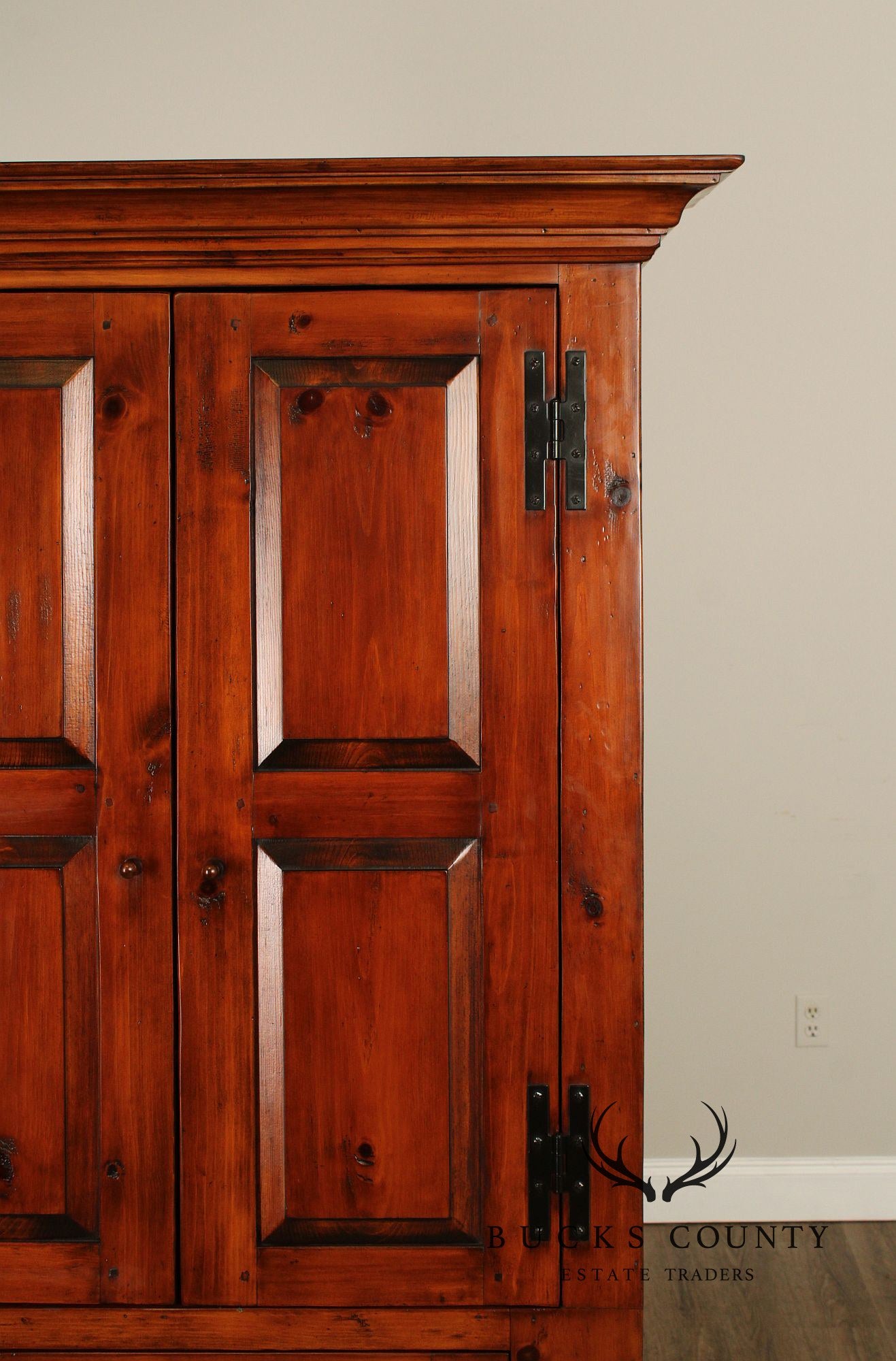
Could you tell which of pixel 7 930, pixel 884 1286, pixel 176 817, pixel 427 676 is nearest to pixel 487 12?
pixel 427 676

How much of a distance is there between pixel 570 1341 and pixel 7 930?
975 mm

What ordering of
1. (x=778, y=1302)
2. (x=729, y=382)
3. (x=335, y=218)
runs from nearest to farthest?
(x=335, y=218), (x=778, y=1302), (x=729, y=382)

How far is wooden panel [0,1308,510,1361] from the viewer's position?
52.0 inches

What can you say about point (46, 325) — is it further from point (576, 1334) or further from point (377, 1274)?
point (576, 1334)

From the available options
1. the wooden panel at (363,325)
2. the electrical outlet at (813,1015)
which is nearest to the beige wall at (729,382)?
the electrical outlet at (813,1015)

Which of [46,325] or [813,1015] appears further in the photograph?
[813,1015]

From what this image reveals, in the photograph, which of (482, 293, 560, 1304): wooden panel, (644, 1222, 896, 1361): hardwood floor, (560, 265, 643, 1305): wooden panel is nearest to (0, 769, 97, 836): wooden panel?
(482, 293, 560, 1304): wooden panel

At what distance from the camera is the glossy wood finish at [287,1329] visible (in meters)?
1.32

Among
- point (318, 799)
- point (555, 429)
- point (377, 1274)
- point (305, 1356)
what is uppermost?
point (555, 429)

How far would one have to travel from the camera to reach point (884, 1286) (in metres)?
1.80

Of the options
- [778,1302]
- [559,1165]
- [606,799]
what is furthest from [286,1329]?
[778,1302]

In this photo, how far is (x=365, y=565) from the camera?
4.28ft

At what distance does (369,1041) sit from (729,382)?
4.86 ft

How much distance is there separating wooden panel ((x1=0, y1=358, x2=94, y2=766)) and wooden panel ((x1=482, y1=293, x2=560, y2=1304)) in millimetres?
564
